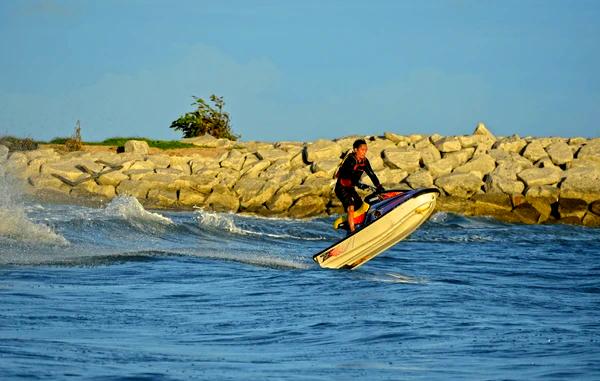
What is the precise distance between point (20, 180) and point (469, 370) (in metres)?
25.6

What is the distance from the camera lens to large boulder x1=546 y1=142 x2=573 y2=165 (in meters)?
33.2

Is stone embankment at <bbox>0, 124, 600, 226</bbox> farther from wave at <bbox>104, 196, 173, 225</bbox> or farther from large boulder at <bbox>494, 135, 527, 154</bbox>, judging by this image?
wave at <bbox>104, 196, 173, 225</bbox>

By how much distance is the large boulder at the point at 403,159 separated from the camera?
32.7m

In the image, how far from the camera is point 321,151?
112ft

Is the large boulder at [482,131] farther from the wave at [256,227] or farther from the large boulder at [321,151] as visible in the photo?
the wave at [256,227]

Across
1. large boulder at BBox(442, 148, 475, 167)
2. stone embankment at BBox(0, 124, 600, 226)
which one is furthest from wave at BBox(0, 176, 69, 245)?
large boulder at BBox(442, 148, 475, 167)

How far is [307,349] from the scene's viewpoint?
9.12 metres

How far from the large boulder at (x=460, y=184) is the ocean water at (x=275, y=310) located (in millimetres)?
9209

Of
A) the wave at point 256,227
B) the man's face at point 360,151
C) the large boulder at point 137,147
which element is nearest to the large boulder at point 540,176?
the wave at point 256,227

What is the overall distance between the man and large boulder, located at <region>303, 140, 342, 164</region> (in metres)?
18.2

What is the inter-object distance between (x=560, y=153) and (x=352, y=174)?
782 inches

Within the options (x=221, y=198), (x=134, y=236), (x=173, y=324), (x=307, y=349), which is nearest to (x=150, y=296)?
(x=173, y=324)

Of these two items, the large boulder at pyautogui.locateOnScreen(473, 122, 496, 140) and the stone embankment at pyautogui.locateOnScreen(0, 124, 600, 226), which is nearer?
the stone embankment at pyautogui.locateOnScreen(0, 124, 600, 226)

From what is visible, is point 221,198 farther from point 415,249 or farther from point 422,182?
point 415,249
